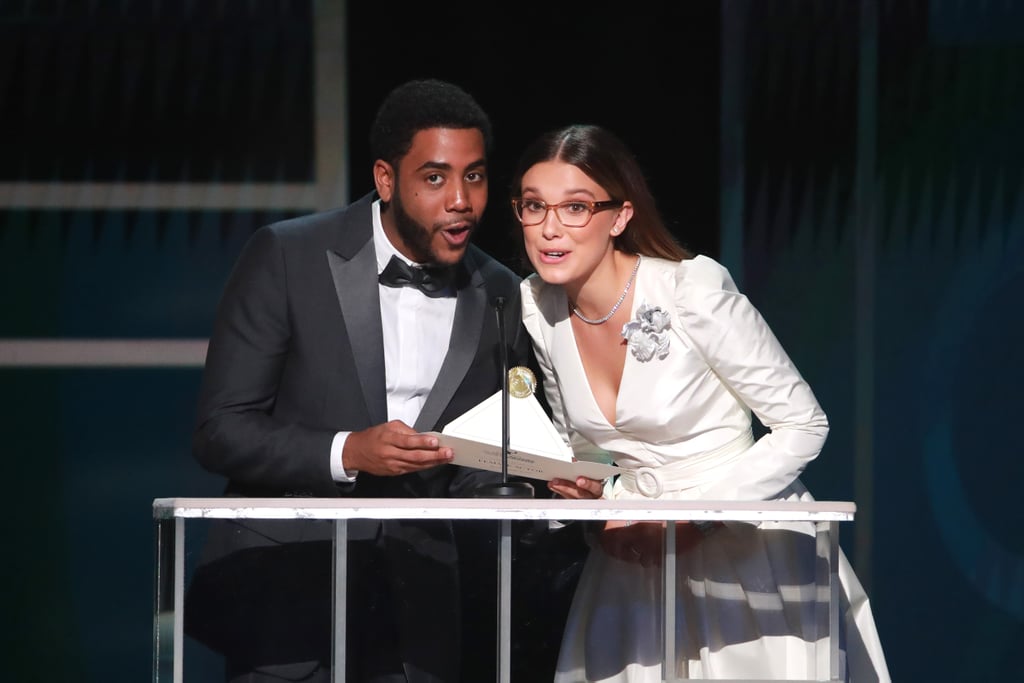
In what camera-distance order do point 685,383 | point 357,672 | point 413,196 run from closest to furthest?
1. point 357,672
2. point 685,383
3. point 413,196

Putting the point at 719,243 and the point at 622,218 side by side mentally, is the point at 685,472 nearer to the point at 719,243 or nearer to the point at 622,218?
the point at 622,218

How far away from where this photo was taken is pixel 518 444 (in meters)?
2.69

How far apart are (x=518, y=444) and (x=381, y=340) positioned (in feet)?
1.69

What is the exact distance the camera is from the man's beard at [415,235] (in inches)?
122

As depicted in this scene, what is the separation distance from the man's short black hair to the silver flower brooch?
1.88ft

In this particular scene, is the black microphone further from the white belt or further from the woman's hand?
the white belt

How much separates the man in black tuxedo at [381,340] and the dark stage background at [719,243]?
3.93 ft

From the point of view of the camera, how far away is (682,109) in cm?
426

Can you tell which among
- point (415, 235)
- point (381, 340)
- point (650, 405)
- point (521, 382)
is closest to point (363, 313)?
point (381, 340)

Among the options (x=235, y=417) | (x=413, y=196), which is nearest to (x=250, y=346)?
(x=235, y=417)

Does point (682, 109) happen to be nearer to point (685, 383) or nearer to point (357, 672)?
point (685, 383)

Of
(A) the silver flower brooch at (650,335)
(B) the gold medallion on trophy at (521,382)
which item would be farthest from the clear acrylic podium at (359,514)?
(A) the silver flower brooch at (650,335)

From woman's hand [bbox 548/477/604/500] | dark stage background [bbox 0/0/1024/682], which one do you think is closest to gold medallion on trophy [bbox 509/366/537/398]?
woman's hand [bbox 548/477/604/500]

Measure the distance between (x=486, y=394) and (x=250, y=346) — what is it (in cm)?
54
